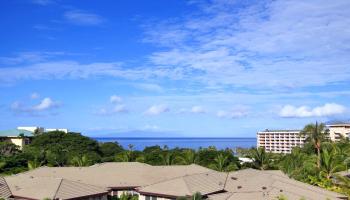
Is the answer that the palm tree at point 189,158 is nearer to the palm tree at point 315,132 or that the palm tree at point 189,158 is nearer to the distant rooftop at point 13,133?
the palm tree at point 315,132

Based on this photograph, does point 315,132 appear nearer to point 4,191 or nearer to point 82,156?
point 82,156

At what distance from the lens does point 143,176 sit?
1724 inches

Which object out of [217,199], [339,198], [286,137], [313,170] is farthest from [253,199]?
[286,137]

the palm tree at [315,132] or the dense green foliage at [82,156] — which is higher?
the palm tree at [315,132]

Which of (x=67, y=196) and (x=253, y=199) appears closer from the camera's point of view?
(x=253, y=199)

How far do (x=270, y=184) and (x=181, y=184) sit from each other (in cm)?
663

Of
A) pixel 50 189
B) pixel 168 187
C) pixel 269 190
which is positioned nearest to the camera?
pixel 269 190

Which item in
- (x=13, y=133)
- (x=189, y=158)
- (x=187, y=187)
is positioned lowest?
(x=187, y=187)

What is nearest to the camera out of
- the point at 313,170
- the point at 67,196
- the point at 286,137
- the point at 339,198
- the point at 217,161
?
the point at 339,198

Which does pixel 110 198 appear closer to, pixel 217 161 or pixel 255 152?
pixel 217 161

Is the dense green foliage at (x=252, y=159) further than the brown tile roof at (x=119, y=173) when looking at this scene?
Yes

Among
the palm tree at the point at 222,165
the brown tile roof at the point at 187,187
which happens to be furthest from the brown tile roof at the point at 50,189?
the palm tree at the point at 222,165

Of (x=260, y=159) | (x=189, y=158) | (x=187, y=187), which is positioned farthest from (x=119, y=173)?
(x=260, y=159)

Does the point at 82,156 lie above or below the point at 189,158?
above
